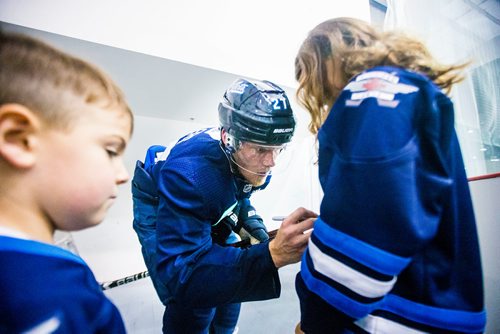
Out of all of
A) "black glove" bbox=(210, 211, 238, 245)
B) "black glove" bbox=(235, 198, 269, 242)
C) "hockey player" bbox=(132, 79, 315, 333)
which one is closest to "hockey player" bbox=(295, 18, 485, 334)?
"hockey player" bbox=(132, 79, 315, 333)

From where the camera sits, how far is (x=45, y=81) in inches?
12.8

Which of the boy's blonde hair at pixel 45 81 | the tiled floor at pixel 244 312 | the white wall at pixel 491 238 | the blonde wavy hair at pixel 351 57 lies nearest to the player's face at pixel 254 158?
the blonde wavy hair at pixel 351 57

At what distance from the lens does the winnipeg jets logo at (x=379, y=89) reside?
0.36 m

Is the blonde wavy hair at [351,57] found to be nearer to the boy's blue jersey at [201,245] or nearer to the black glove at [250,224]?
the boy's blue jersey at [201,245]

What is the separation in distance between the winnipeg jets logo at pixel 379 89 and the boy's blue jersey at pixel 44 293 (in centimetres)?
48

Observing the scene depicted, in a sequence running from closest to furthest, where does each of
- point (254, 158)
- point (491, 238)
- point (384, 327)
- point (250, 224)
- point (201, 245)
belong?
point (384, 327)
point (201, 245)
point (254, 158)
point (491, 238)
point (250, 224)

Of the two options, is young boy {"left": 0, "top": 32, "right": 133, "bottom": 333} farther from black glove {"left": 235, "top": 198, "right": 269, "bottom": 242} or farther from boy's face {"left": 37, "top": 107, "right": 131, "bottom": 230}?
black glove {"left": 235, "top": 198, "right": 269, "bottom": 242}

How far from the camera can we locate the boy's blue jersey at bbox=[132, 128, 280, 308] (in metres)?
0.65

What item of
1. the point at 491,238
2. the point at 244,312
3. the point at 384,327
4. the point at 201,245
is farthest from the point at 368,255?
the point at 244,312

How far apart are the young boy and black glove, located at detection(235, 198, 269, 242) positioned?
855mm

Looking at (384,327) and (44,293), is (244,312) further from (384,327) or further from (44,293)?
(44,293)

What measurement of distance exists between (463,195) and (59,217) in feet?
2.12

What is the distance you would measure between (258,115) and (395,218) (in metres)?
0.51

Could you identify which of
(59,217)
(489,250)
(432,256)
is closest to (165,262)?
(59,217)
